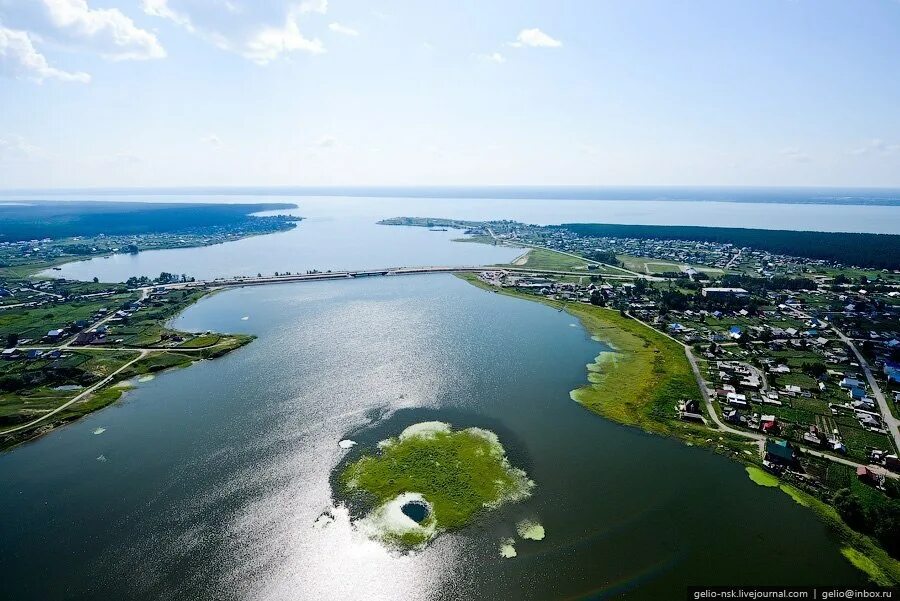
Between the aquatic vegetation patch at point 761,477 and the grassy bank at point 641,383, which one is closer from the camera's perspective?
the aquatic vegetation patch at point 761,477

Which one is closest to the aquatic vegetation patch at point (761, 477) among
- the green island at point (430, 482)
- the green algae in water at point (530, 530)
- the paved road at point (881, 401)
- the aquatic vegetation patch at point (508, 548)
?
the paved road at point (881, 401)

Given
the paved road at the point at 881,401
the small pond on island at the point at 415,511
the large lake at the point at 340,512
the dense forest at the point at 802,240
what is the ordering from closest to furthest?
the large lake at the point at 340,512
the small pond on island at the point at 415,511
the paved road at the point at 881,401
the dense forest at the point at 802,240

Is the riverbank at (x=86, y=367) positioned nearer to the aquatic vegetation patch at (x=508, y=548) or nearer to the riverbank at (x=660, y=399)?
the aquatic vegetation patch at (x=508, y=548)

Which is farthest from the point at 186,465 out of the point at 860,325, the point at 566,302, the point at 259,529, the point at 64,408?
the point at 860,325

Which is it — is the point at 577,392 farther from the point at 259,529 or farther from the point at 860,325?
the point at 860,325

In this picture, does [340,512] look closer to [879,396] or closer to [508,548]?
[508,548]

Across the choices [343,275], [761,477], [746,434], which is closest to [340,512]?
Result: [761,477]
